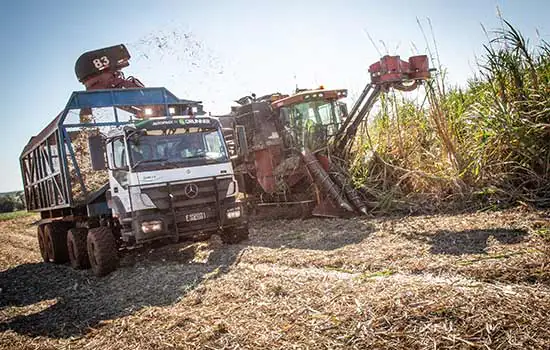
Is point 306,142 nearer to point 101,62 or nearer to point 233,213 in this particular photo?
point 233,213

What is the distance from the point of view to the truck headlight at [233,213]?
22.8 ft

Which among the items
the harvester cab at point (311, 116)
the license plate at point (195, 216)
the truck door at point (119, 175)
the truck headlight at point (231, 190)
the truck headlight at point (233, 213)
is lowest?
the truck headlight at point (233, 213)

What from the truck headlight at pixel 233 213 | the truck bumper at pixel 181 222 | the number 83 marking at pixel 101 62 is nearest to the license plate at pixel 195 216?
the truck bumper at pixel 181 222

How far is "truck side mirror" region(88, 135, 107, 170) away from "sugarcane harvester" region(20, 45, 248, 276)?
0.02 m

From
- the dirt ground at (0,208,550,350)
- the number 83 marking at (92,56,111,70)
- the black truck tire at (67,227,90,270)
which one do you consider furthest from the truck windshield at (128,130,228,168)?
the number 83 marking at (92,56,111,70)

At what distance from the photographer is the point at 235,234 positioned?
7434 mm

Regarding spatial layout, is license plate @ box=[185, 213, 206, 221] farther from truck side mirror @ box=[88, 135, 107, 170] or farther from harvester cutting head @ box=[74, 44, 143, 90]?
harvester cutting head @ box=[74, 44, 143, 90]

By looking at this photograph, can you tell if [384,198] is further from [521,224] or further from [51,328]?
[51,328]

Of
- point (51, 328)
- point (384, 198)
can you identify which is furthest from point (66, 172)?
point (384, 198)

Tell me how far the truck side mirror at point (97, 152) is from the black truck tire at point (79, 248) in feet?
6.03

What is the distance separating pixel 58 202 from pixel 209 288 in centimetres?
568

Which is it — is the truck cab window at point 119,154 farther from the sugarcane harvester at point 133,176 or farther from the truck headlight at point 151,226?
the truck headlight at point 151,226

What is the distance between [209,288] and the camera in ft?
15.1

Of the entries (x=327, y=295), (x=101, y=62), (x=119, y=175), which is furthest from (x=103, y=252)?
(x=101, y=62)
